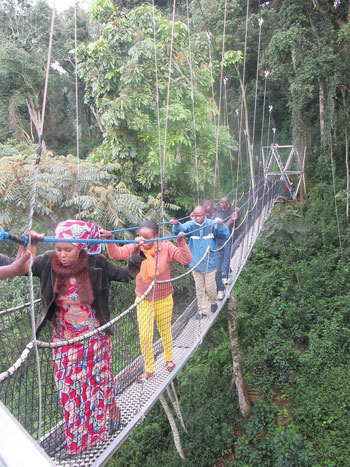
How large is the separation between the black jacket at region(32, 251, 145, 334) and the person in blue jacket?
0.76 meters

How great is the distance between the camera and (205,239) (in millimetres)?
1906

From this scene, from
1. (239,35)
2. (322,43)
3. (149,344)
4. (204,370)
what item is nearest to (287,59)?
(322,43)

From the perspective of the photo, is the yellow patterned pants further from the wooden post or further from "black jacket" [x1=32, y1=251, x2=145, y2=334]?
the wooden post

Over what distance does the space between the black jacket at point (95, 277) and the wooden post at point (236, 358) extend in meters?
2.15

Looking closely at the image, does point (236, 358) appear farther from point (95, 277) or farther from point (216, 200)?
point (95, 277)

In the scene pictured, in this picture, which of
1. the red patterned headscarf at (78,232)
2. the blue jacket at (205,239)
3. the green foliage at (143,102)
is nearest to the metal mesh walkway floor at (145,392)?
the blue jacket at (205,239)

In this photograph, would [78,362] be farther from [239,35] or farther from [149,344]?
[239,35]

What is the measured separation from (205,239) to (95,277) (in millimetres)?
962

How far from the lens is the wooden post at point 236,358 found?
10.5 feet

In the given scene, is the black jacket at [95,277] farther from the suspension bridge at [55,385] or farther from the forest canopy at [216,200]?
the forest canopy at [216,200]

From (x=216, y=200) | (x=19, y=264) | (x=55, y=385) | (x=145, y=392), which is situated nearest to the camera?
(x=19, y=264)

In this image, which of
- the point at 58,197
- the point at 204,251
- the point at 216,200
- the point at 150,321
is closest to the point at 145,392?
the point at 150,321

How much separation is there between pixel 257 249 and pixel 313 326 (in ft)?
5.69

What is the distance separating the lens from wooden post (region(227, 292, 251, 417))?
320 centimetres
